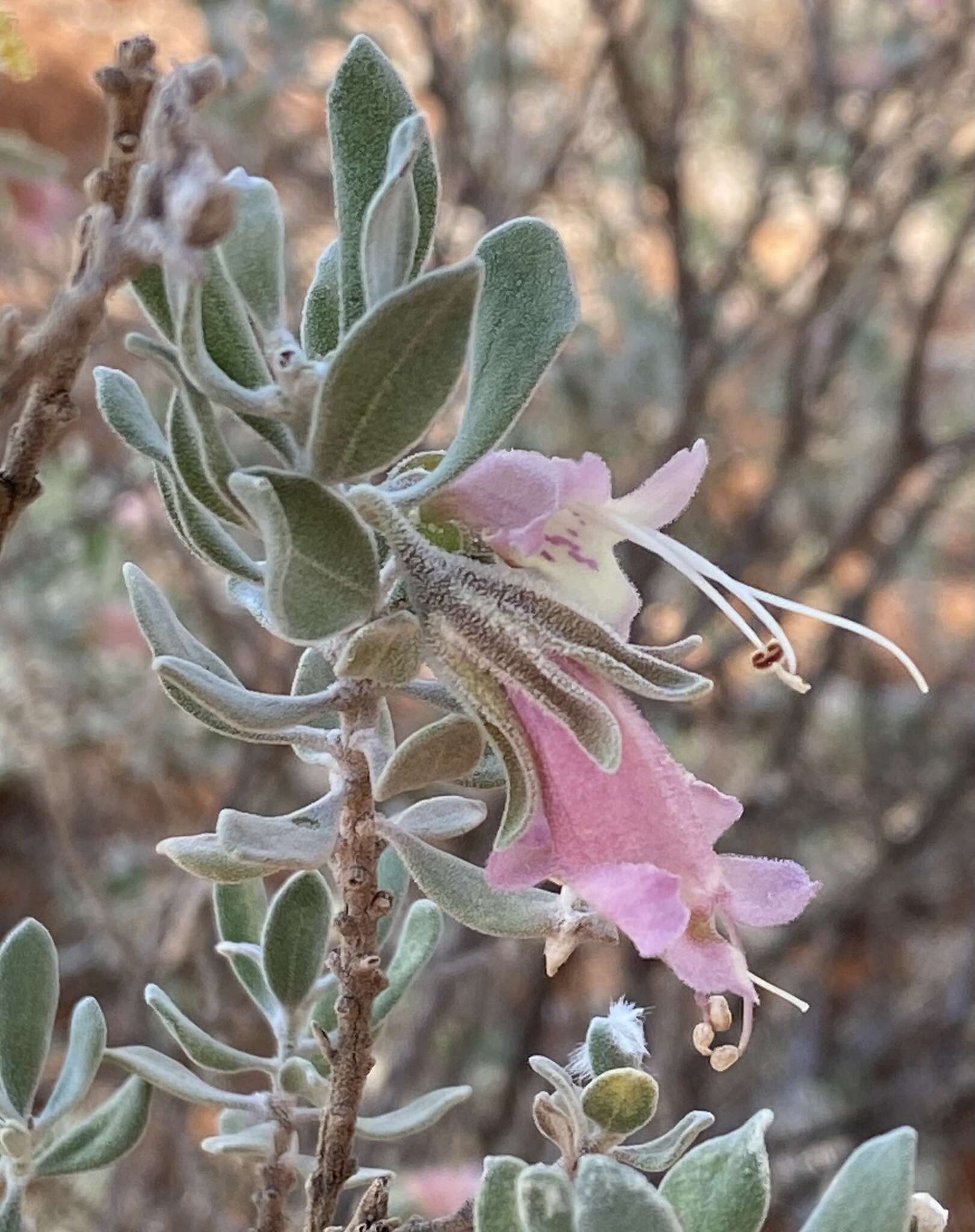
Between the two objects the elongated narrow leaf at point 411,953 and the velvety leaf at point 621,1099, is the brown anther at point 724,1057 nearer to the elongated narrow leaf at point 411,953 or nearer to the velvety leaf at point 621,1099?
the velvety leaf at point 621,1099

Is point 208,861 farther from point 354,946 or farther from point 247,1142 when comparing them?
point 247,1142

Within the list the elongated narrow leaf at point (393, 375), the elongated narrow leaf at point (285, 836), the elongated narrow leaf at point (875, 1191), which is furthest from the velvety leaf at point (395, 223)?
the elongated narrow leaf at point (875, 1191)

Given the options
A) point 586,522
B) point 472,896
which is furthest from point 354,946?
point 586,522

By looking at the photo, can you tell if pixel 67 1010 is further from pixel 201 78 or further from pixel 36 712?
pixel 201 78

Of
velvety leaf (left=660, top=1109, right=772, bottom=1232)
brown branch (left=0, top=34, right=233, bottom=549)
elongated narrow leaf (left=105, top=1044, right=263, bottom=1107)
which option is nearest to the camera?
brown branch (left=0, top=34, right=233, bottom=549)

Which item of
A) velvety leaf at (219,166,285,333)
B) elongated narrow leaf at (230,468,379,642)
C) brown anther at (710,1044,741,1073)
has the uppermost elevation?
velvety leaf at (219,166,285,333)

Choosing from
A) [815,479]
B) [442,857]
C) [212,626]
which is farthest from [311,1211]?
[815,479]

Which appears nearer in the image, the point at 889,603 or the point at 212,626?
the point at 212,626

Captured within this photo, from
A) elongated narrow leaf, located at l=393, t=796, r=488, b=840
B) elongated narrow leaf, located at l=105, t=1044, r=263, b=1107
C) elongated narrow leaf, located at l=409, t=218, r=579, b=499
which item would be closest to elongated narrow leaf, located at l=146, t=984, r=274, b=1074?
elongated narrow leaf, located at l=105, t=1044, r=263, b=1107

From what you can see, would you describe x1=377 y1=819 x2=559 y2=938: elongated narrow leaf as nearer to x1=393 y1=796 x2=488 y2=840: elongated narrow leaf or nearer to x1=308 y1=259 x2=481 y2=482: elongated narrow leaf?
x1=393 y1=796 x2=488 y2=840: elongated narrow leaf
